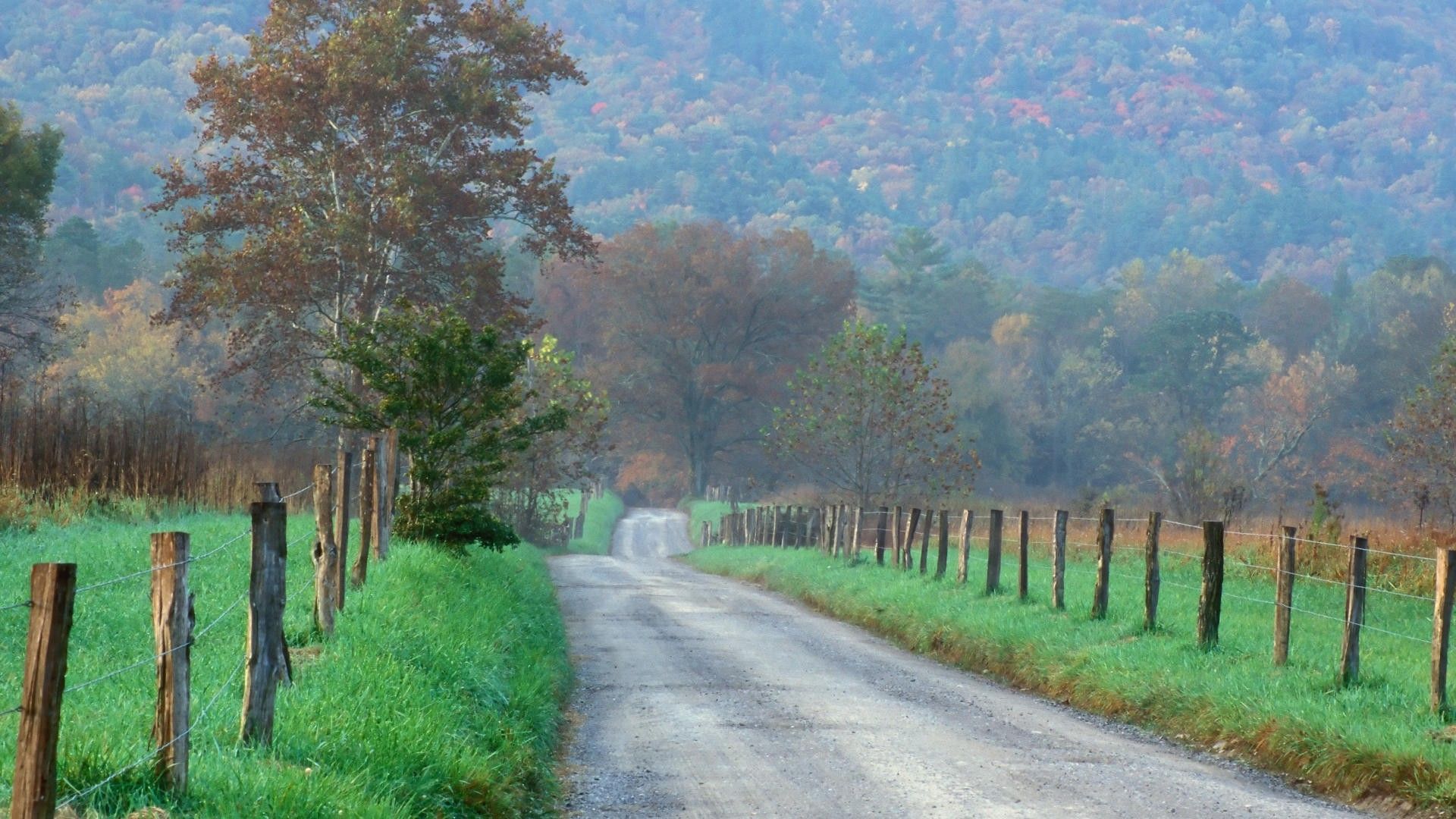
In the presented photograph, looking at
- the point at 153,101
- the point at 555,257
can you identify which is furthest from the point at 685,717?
the point at 153,101

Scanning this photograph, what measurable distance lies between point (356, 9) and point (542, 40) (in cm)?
413

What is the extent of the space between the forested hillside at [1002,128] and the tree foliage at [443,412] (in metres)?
85.6

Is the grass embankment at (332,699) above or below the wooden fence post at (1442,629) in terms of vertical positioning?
below

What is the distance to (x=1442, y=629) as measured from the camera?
1196 cm

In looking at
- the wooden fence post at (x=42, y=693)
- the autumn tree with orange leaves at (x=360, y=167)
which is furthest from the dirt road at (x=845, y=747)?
the autumn tree with orange leaves at (x=360, y=167)

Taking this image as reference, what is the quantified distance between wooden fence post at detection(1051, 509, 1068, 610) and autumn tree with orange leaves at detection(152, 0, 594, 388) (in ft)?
51.4

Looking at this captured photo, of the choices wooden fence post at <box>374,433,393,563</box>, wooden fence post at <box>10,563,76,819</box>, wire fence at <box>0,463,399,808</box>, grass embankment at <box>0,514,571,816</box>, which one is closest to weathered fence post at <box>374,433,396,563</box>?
wooden fence post at <box>374,433,393,563</box>

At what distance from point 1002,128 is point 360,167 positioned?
489 ft

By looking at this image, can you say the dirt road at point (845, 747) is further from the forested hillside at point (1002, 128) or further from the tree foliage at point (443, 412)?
the forested hillside at point (1002, 128)

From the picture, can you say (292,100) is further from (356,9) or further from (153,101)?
(153,101)

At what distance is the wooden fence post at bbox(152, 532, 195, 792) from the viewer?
693cm

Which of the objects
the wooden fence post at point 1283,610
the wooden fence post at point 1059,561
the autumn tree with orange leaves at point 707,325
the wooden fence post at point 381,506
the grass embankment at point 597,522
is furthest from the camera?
the autumn tree with orange leaves at point 707,325

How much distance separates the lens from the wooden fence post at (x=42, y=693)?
5.53 meters

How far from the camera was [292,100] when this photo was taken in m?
33.4
